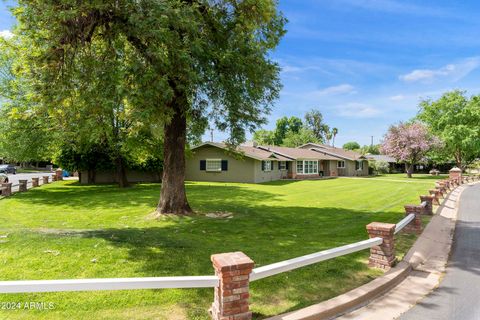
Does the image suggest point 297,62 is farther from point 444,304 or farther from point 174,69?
point 444,304

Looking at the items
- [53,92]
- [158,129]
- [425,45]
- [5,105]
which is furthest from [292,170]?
[53,92]

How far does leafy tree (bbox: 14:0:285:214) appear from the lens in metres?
7.71

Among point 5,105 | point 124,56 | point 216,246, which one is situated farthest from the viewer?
point 5,105

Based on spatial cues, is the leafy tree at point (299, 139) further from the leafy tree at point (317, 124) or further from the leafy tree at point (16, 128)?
the leafy tree at point (16, 128)

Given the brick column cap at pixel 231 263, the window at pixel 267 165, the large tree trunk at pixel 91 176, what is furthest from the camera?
the window at pixel 267 165

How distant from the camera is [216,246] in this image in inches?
292

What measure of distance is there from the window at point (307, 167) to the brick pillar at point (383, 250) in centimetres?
3143

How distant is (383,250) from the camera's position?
5.92 m

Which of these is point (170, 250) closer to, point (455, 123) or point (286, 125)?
point (455, 123)

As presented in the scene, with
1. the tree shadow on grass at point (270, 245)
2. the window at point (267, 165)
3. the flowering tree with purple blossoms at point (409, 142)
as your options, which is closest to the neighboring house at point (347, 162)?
the flowering tree with purple blossoms at point (409, 142)

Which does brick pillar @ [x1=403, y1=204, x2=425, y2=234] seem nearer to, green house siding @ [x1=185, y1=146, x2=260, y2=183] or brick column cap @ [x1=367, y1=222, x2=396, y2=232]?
brick column cap @ [x1=367, y1=222, x2=396, y2=232]

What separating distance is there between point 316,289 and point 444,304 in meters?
1.92

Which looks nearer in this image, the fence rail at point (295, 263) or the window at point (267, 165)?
the fence rail at point (295, 263)

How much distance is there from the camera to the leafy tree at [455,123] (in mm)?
44375
